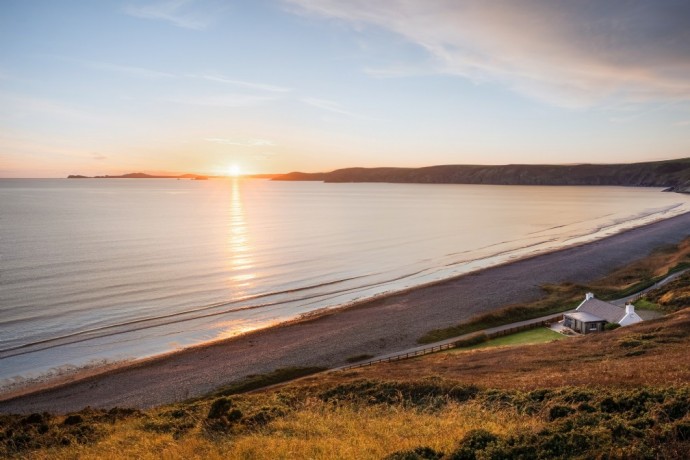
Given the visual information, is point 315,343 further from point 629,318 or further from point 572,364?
point 629,318

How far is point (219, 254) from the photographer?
73.4 meters

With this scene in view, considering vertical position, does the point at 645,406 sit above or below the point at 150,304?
above

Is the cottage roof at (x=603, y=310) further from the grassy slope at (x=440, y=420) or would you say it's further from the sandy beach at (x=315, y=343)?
the grassy slope at (x=440, y=420)

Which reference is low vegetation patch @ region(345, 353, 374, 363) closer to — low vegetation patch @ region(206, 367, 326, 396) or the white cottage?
low vegetation patch @ region(206, 367, 326, 396)

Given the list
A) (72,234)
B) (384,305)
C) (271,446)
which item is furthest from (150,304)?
(72,234)

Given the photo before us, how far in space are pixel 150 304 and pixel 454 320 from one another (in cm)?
2906

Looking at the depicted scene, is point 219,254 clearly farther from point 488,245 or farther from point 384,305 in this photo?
point 488,245

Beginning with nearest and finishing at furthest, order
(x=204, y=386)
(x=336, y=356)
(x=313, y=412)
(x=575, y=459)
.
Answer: (x=575, y=459) → (x=313, y=412) → (x=204, y=386) → (x=336, y=356)

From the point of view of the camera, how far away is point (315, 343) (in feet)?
118

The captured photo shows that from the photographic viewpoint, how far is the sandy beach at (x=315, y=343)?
27406 millimetres

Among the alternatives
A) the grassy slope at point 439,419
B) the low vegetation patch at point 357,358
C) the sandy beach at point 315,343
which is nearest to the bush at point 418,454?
the grassy slope at point 439,419

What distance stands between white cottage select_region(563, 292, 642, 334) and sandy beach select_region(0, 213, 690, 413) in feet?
30.5

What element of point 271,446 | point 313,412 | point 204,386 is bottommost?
point 204,386

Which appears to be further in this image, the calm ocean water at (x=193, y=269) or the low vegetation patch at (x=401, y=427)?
the calm ocean water at (x=193, y=269)
